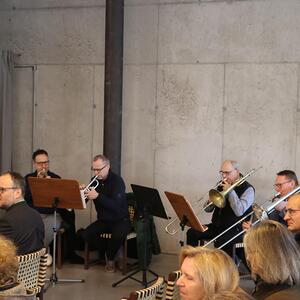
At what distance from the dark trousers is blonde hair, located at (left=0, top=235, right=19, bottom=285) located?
3.36 metres

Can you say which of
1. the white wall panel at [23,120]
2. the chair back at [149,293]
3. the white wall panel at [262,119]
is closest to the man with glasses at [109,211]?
the white wall panel at [262,119]

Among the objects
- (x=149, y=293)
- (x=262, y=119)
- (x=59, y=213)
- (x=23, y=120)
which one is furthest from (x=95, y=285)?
(x=149, y=293)

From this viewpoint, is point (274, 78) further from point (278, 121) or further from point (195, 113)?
point (195, 113)

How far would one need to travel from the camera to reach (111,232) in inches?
245

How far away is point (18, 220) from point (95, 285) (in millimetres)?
1829

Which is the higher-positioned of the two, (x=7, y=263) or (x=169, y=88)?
(x=169, y=88)

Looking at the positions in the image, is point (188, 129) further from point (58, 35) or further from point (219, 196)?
point (58, 35)

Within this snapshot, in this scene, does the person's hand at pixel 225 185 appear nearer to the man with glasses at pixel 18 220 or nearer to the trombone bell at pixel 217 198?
the trombone bell at pixel 217 198

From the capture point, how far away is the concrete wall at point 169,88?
6660mm

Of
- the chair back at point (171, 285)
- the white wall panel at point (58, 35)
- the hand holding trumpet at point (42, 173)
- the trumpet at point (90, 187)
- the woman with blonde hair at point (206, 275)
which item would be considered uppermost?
the white wall panel at point (58, 35)

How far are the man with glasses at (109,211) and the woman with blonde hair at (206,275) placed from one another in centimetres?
374

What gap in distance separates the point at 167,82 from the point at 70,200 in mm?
2279

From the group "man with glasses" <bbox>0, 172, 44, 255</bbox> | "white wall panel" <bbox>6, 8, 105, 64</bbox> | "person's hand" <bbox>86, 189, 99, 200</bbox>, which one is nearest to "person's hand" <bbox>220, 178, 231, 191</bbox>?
"person's hand" <bbox>86, 189, 99, 200</bbox>

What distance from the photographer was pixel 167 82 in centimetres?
703
